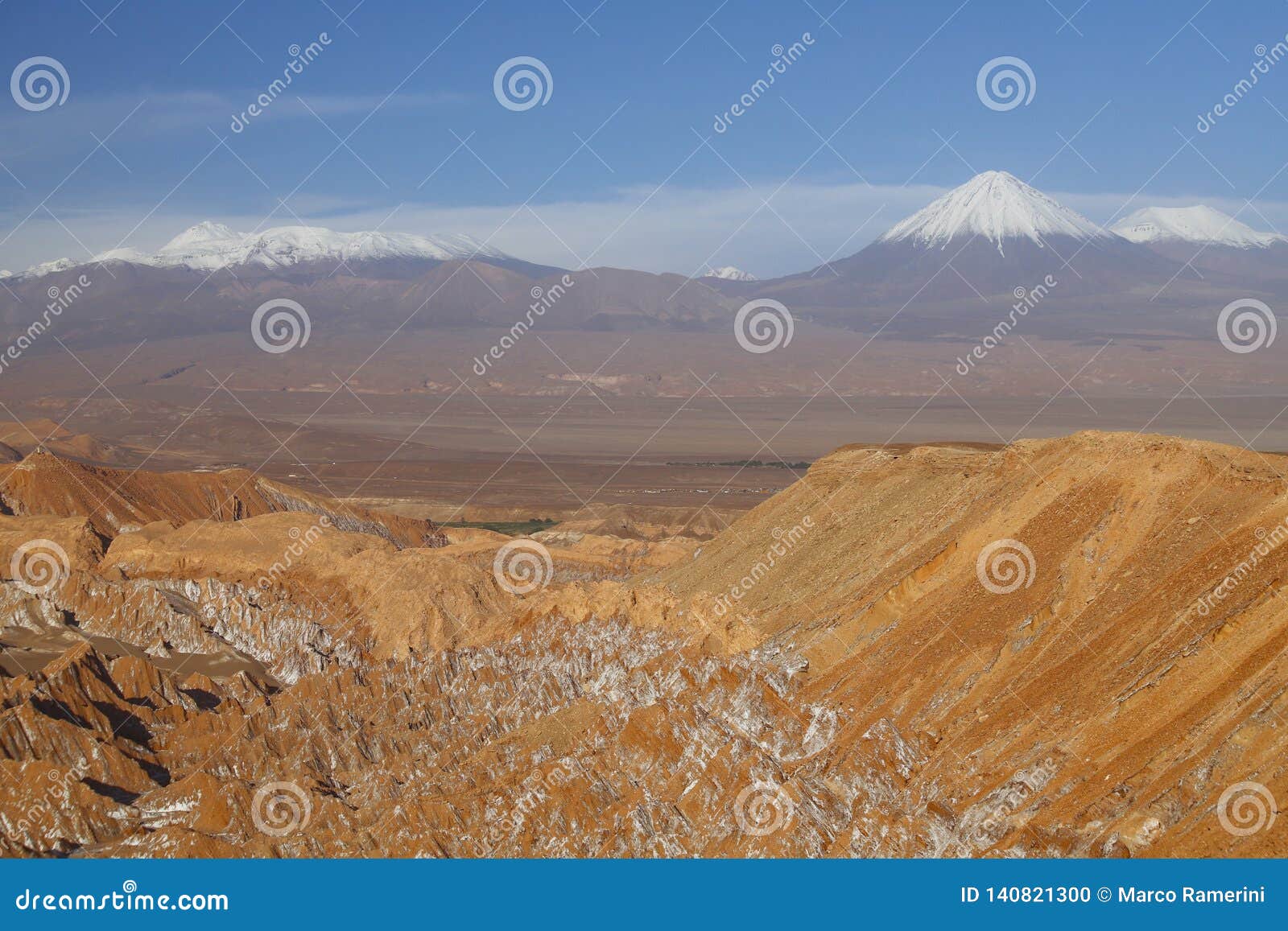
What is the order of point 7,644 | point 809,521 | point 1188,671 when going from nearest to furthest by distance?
point 1188,671
point 7,644
point 809,521

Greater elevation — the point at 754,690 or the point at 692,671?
the point at 692,671

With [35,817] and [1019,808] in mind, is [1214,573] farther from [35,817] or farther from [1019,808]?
[35,817]

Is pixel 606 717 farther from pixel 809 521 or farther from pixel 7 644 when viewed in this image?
pixel 7 644

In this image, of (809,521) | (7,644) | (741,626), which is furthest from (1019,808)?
(7,644)

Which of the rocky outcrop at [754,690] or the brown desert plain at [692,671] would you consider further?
the brown desert plain at [692,671]

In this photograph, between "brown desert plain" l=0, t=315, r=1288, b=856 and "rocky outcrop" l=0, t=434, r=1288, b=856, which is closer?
"rocky outcrop" l=0, t=434, r=1288, b=856

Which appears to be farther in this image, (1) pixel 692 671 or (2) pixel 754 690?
(1) pixel 692 671

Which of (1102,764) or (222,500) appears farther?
(222,500)

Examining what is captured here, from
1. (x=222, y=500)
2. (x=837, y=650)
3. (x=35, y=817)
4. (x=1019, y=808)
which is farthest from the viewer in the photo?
(x=222, y=500)

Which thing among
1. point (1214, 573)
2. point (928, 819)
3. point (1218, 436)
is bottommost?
point (928, 819)

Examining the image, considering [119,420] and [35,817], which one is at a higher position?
[119,420]
